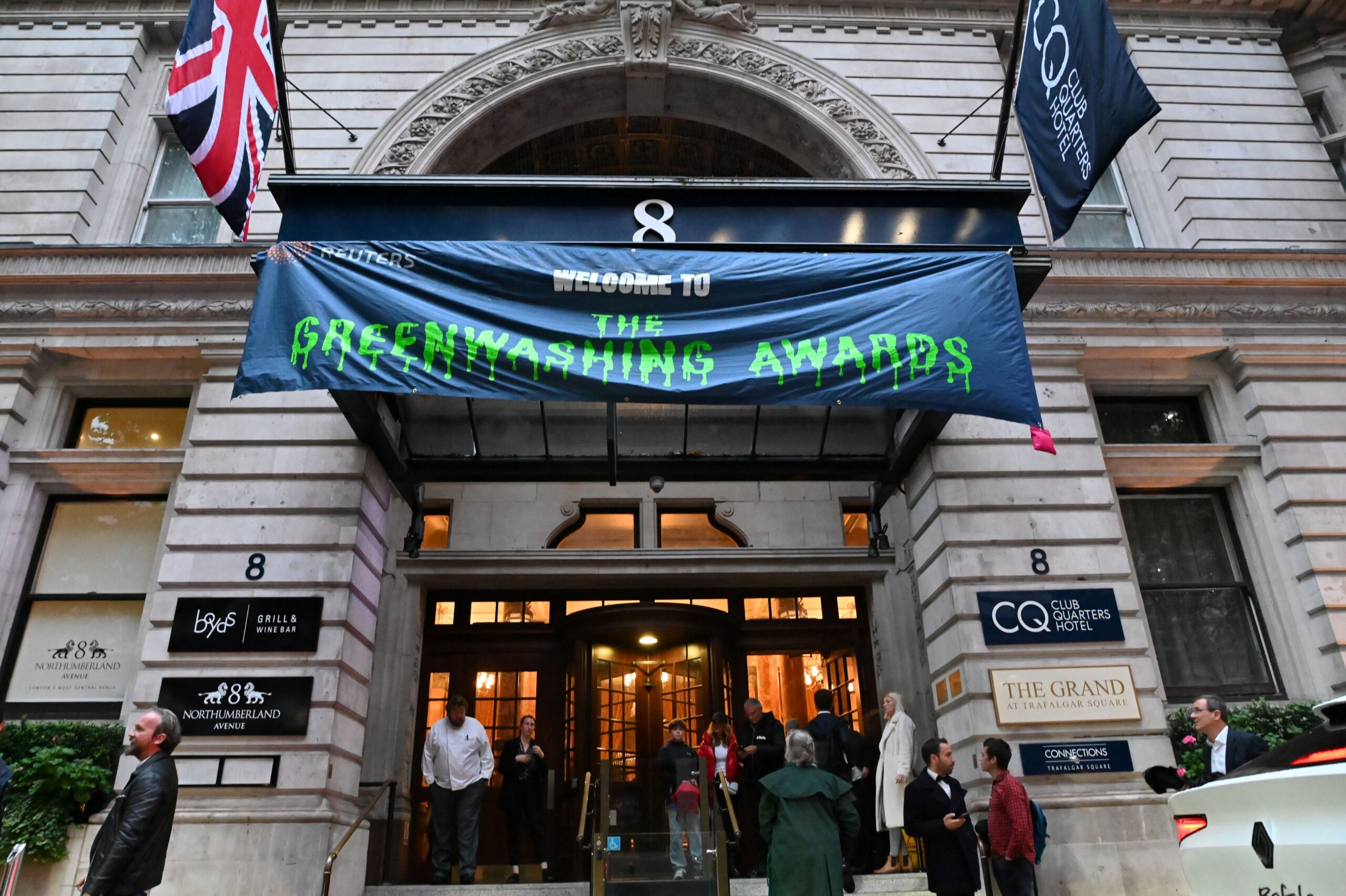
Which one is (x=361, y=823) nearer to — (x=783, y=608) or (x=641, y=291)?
(x=641, y=291)

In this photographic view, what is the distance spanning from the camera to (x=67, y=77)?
14.6 meters

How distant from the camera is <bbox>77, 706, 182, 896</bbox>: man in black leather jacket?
5.84 metres

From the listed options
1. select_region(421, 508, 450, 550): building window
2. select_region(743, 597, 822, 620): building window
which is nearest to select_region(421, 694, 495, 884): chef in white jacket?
select_region(421, 508, 450, 550): building window

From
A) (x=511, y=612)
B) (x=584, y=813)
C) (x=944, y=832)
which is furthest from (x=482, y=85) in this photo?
(x=944, y=832)

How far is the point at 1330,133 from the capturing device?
15.8m

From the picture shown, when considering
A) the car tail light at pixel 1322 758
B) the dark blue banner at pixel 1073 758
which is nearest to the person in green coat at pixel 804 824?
the dark blue banner at pixel 1073 758

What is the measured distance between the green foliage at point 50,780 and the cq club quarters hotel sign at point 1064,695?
9.96m

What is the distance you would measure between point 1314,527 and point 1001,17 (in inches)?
402

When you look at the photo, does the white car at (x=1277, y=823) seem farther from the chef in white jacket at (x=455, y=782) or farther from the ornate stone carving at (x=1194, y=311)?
the ornate stone carving at (x=1194, y=311)

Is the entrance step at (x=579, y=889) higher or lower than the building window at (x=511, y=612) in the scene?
lower

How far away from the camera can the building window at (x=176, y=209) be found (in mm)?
13852

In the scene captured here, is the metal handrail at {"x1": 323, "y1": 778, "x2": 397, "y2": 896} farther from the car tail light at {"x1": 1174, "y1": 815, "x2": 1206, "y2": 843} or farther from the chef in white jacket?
the car tail light at {"x1": 1174, "y1": 815, "x2": 1206, "y2": 843}

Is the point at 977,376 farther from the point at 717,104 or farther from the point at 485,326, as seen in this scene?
the point at 717,104

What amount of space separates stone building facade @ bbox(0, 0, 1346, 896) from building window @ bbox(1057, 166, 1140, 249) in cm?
7
